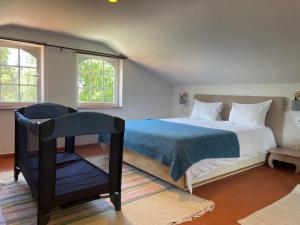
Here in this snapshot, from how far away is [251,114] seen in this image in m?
3.75

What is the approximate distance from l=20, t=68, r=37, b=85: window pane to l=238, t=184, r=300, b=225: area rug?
3.55m

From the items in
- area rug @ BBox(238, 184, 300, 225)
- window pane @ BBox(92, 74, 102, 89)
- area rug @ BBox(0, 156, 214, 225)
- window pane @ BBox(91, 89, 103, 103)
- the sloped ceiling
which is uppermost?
the sloped ceiling

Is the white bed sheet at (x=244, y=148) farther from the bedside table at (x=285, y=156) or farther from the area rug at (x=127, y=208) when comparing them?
the area rug at (x=127, y=208)

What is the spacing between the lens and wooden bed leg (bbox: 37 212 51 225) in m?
1.71

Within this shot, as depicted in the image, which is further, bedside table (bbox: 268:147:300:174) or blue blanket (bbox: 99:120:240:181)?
bedside table (bbox: 268:147:300:174)

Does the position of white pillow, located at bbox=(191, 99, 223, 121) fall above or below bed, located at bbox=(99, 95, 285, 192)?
above

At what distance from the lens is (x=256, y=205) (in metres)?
2.26

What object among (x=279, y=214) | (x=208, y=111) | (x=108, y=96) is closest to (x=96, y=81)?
(x=108, y=96)

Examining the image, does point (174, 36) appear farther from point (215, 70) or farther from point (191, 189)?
point (191, 189)

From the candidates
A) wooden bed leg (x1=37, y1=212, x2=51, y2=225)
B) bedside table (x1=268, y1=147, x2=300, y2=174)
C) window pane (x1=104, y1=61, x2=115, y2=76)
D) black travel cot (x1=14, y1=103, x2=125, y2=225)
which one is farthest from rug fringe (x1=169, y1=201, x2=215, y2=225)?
window pane (x1=104, y1=61, x2=115, y2=76)

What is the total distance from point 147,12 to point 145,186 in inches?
78.5

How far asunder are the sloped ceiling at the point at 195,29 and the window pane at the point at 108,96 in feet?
2.94

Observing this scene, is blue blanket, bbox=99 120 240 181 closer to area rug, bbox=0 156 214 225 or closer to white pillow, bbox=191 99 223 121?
area rug, bbox=0 156 214 225

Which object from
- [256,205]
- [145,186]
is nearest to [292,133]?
[256,205]
